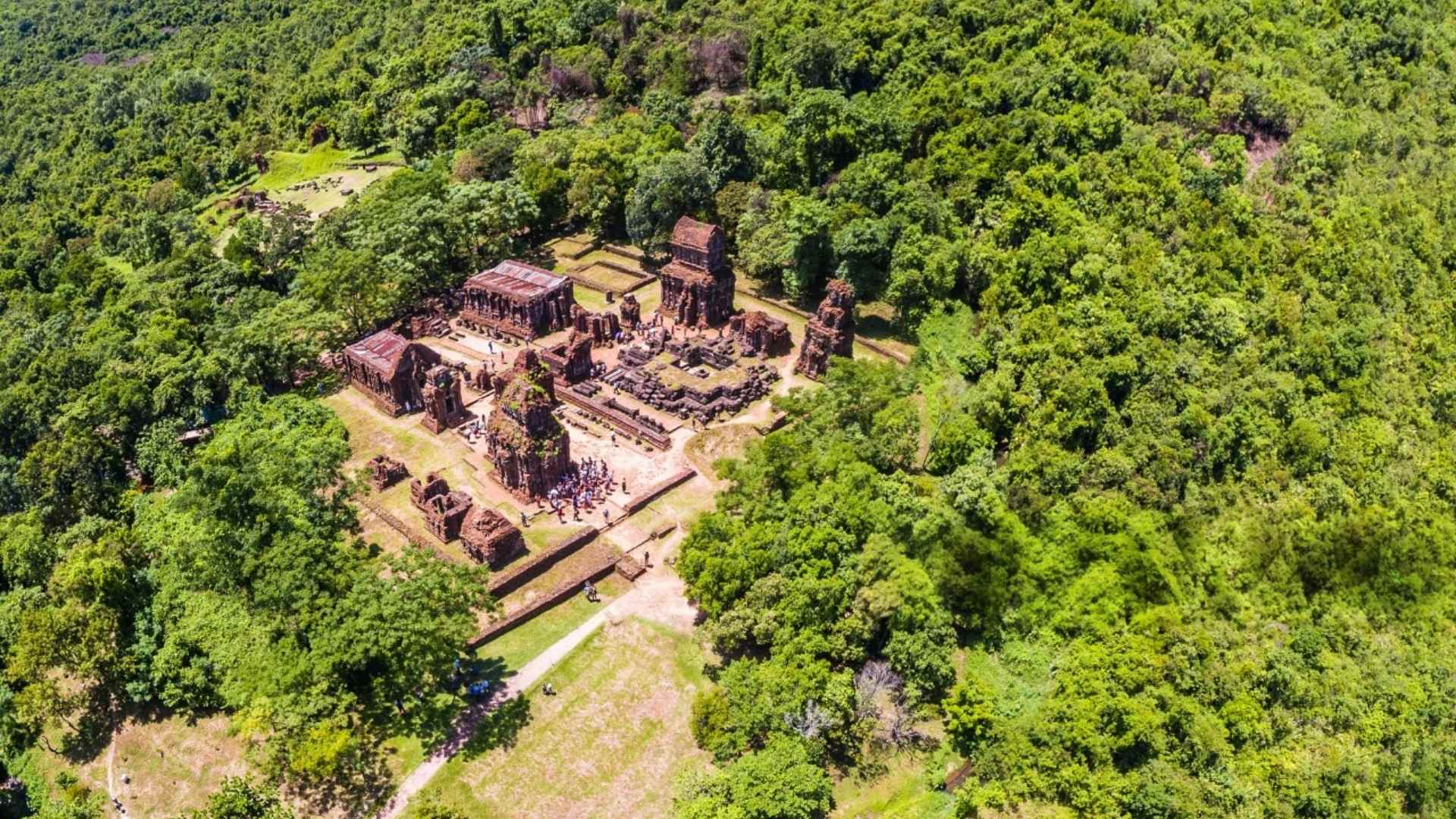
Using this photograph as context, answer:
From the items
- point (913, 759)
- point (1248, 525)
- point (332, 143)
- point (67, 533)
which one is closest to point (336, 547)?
point (67, 533)

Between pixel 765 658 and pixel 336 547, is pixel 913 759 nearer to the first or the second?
pixel 765 658

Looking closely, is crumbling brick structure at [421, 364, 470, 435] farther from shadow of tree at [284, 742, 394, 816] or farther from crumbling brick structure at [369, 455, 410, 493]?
shadow of tree at [284, 742, 394, 816]

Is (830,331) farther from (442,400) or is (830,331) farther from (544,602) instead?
(544,602)

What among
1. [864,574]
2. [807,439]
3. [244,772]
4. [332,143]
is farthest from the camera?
[332,143]

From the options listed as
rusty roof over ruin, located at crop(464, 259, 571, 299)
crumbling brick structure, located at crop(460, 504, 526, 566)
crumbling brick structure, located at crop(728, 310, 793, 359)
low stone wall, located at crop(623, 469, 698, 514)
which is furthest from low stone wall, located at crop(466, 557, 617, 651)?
rusty roof over ruin, located at crop(464, 259, 571, 299)

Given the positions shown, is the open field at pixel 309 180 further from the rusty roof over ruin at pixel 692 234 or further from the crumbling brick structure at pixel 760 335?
the crumbling brick structure at pixel 760 335
